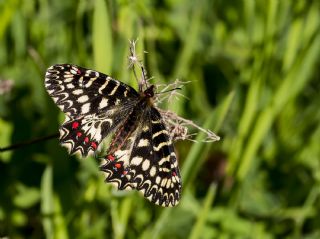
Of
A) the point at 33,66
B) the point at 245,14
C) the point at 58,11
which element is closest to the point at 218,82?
the point at 245,14

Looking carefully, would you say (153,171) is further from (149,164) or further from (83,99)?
(83,99)

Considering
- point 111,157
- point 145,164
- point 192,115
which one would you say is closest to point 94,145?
point 111,157

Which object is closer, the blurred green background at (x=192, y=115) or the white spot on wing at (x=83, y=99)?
the white spot on wing at (x=83, y=99)

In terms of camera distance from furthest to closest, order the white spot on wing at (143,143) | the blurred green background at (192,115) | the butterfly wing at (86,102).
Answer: the blurred green background at (192,115) → the white spot on wing at (143,143) → the butterfly wing at (86,102)

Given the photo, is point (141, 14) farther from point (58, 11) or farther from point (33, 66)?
point (33, 66)

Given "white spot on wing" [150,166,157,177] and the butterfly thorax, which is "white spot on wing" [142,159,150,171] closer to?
"white spot on wing" [150,166,157,177]

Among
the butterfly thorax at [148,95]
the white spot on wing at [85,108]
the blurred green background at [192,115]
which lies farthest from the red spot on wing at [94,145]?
the blurred green background at [192,115]

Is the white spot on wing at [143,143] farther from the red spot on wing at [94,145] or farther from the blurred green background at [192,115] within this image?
the blurred green background at [192,115]
